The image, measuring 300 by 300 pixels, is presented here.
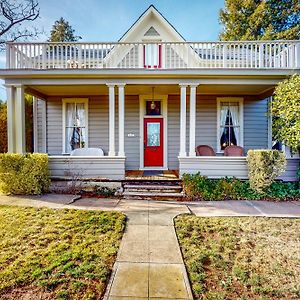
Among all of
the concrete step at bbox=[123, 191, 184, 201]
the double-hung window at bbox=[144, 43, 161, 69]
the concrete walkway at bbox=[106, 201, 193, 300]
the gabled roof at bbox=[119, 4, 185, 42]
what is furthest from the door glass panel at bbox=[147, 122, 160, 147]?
the concrete walkway at bbox=[106, 201, 193, 300]

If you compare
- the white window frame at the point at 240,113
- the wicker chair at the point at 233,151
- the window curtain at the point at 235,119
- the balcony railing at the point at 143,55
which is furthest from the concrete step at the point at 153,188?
the window curtain at the point at 235,119

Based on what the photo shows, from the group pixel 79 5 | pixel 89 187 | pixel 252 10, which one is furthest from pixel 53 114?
pixel 252 10

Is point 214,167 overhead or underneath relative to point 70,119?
underneath

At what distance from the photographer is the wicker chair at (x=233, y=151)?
971 cm

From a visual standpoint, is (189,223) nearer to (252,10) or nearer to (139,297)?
(139,297)

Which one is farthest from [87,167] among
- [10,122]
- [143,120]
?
[143,120]

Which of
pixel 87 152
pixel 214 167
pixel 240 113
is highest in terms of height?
pixel 240 113

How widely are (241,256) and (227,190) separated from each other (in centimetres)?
369

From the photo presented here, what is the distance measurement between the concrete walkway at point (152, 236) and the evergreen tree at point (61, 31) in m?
27.2

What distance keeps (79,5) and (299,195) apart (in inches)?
577

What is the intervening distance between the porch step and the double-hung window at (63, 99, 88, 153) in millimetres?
3674

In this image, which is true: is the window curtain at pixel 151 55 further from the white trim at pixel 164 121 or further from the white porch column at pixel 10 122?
the white porch column at pixel 10 122

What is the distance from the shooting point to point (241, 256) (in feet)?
13.0

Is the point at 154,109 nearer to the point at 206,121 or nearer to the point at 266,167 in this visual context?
the point at 206,121
